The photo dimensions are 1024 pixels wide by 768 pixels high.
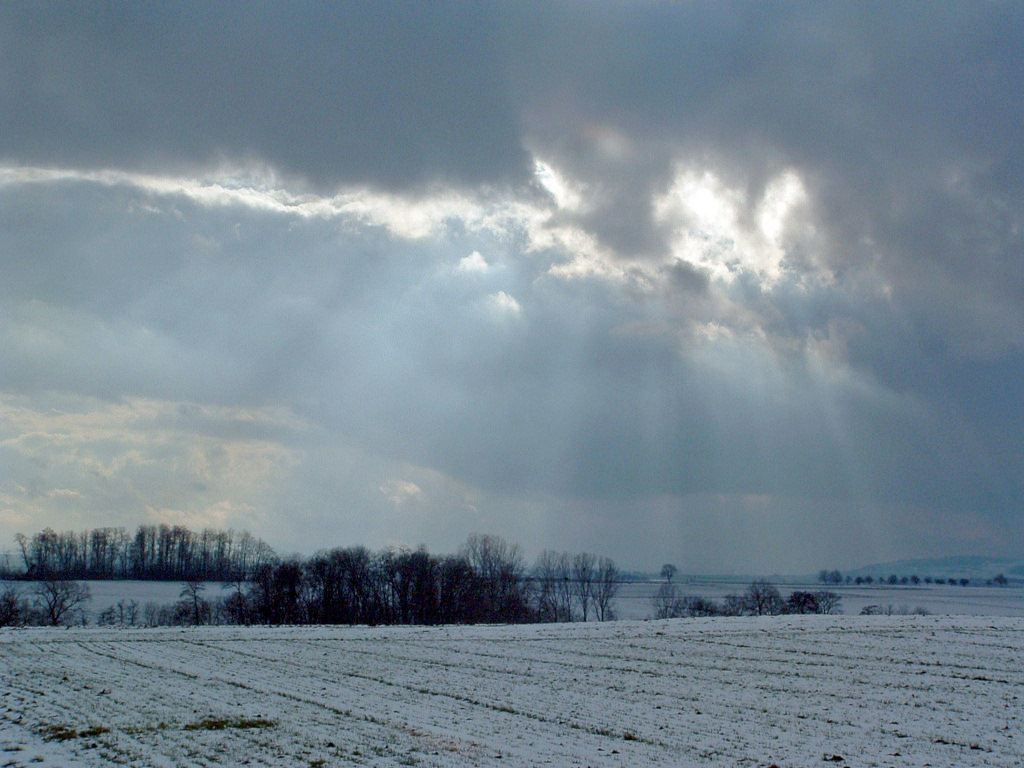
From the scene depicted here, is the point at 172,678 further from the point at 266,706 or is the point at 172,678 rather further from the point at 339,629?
the point at 339,629

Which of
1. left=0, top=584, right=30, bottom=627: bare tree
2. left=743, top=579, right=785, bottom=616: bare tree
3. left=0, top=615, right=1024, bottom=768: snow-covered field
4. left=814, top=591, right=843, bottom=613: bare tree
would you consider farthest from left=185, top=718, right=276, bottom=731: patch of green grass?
left=814, top=591, right=843, bottom=613: bare tree

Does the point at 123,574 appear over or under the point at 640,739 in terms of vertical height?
under

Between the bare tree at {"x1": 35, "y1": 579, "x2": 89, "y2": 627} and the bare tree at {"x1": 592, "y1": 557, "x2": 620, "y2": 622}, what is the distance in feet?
243

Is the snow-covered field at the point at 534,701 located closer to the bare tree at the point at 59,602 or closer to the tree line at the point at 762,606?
the bare tree at the point at 59,602

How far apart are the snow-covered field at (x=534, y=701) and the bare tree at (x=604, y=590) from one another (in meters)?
77.7

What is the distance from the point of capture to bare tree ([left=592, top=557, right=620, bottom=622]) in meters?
120

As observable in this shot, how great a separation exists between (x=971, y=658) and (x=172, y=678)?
116ft

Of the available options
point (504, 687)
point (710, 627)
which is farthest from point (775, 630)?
point (504, 687)

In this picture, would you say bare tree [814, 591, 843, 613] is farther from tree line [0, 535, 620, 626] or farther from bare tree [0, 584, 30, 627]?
bare tree [0, 584, 30, 627]

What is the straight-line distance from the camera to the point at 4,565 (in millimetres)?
171250

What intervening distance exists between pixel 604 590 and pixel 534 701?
111564 millimetres

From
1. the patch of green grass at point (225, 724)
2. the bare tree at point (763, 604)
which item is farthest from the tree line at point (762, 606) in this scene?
the patch of green grass at point (225, 724)

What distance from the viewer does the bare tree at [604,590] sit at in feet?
395

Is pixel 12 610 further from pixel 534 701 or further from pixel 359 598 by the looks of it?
pixel 534 701
